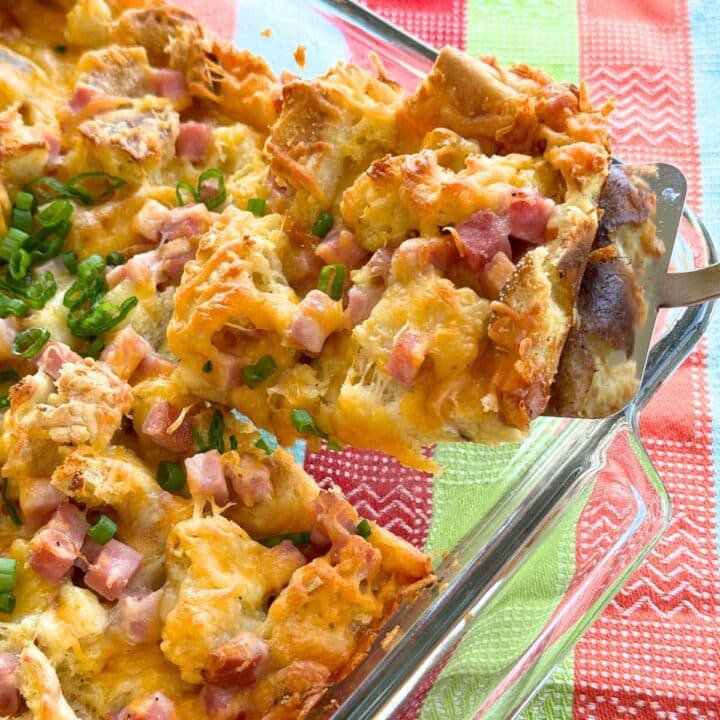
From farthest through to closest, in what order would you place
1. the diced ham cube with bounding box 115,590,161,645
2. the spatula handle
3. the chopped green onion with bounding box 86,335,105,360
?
the chopped green onion with bounding box 86,335,105,360, the spatula handle, the diced ham cube with bounding box 115,590,161,645

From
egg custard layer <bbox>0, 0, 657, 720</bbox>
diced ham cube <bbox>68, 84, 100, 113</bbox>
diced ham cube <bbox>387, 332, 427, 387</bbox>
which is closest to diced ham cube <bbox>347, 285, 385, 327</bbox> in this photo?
egg custard layer <bbox>0, 0, 657, 720</bbox>

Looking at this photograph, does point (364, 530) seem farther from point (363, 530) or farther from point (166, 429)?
point (166, 429)

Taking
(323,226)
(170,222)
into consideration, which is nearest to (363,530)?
(323,226)

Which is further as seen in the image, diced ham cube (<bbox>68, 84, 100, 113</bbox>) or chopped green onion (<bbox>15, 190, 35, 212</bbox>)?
diced ham cube (<bbox>68, 84, 100, 113</bbox>)

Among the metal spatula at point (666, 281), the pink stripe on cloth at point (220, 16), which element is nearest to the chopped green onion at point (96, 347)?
the metal spatula at point (666, 281)

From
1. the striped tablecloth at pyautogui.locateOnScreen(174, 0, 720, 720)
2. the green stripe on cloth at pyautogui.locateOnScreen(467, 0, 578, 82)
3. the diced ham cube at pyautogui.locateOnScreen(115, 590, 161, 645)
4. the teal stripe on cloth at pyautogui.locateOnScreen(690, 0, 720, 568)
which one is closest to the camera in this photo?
the diced ham cube at pyautogui.locateOnScreen(115, 590, 161, 645)

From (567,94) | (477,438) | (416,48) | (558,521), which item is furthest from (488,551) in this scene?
(416,48)

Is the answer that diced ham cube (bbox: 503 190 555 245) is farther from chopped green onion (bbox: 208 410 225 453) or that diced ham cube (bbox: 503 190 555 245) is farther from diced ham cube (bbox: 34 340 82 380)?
diced ham cube (bbox: 34 340 82 380)

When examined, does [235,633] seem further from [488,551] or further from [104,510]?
[488,551]
